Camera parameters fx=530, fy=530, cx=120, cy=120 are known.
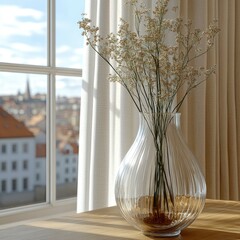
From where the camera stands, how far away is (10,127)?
91.7 inches

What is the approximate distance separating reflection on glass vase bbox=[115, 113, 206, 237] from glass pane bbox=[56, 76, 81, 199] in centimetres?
112

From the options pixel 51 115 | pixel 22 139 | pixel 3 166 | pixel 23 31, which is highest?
pixel 23 31

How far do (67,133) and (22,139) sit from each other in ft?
0.82

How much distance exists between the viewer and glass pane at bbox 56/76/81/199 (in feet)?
8.24

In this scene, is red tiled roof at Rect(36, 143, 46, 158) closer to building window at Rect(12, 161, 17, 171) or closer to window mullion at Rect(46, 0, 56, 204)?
window mullion at Rect(46, 0, 56, 204)

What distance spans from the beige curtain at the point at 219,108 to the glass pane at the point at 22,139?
0.72 m

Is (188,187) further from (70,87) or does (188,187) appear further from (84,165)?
(70,87)

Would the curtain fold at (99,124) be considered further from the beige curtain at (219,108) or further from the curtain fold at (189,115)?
the beige curtain at (219,108)

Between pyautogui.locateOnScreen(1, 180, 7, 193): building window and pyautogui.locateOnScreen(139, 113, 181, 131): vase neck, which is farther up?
pyautogui.locateOnScreen(139, 113, 181, 131): vase neck

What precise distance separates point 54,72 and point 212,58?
0.87m

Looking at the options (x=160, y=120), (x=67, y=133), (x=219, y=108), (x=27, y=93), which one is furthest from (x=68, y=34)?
(x=160, y=120)

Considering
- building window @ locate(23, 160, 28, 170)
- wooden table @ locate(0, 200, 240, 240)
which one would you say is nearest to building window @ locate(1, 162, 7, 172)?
building window @ locate(23, 160, 28, 170)

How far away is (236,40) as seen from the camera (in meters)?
3.04

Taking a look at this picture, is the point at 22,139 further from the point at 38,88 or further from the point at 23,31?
the point at 23,31
